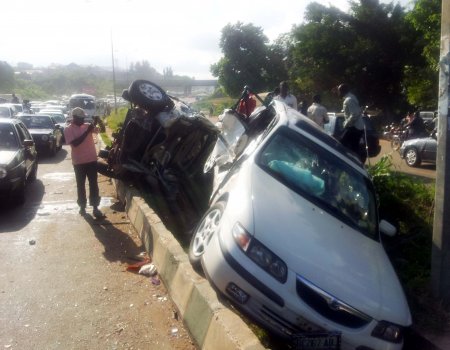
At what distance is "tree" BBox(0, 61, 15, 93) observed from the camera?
8200 centimetres

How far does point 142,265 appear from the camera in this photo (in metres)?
6.16

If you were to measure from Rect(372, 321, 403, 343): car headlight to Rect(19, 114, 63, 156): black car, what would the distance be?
1452 cm

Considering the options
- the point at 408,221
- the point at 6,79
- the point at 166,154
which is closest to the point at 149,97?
the point at 166,154

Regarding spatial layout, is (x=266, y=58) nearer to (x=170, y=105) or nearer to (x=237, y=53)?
(x=237, y=53)

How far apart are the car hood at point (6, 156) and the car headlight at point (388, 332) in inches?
269

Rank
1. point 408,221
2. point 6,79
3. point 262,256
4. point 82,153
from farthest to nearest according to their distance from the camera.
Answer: point 6,79 → point 82,153 → point 408,221 → point 262,256

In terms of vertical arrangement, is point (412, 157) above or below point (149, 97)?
below

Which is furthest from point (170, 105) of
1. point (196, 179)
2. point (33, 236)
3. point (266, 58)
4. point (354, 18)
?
point (266, 58)

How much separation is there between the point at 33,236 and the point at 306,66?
1184 inches

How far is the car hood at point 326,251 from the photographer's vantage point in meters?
3.81

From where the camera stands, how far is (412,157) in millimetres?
15812

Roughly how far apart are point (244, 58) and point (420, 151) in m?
37.2

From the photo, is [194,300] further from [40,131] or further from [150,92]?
[40,131]

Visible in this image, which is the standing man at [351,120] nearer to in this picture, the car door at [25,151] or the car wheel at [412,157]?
the car door at [25,151]
